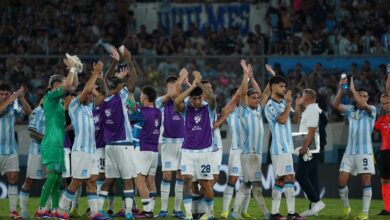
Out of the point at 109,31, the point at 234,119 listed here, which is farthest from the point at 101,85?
the point at 109,31

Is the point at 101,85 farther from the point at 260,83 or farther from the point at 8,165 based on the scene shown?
the point at 260,83

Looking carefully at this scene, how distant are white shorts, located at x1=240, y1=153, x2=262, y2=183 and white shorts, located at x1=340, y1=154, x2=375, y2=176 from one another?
6.61 ft

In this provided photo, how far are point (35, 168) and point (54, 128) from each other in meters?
1.66

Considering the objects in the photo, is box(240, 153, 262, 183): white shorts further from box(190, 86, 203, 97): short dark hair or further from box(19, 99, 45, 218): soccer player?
box(19, 99, 45, 218): soccer player

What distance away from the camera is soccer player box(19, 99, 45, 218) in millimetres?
20219

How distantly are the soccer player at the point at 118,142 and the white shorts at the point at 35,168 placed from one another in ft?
5.65

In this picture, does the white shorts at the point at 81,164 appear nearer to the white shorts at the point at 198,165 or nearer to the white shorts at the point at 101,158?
the white shorts at the point at 101,158

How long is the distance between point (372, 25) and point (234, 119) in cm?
1236

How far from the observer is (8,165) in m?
20.4

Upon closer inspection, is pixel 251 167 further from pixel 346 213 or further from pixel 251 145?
pixel 346 213

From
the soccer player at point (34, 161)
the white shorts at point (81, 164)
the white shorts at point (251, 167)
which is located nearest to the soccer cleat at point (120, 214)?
the soccer player at point (34, 161)

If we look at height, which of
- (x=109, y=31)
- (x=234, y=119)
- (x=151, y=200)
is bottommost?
(x=151, y=200)

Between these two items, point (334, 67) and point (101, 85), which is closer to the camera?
point (101, 85)

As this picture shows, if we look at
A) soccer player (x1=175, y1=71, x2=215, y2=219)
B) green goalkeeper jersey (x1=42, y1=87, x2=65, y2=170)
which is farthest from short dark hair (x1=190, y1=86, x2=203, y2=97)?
green goalkeeper jersey (x1=42, y1=87, x2=65, y2=170)
